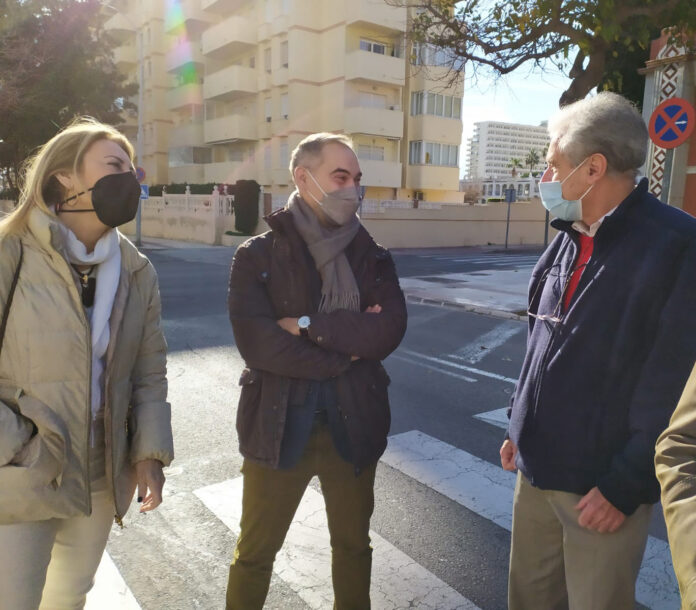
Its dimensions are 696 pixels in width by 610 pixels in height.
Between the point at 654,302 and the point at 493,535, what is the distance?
2.02 m

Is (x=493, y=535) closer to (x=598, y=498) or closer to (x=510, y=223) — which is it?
(x=598, y=498)

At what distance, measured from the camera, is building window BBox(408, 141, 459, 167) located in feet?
117

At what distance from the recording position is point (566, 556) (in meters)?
2.03

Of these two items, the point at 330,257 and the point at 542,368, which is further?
the point at 330,257

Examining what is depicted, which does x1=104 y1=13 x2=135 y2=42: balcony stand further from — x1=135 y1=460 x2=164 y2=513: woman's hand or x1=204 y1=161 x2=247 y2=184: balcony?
x1=135 y1=460 x2=164 y2=513: woman's hand

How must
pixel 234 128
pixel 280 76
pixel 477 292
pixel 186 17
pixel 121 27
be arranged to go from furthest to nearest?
→ pixel 121 27, pixel 186 17, pixel 234 128, pixel 280 76, pixel 477 292

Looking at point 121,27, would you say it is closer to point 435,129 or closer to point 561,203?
point 435,129

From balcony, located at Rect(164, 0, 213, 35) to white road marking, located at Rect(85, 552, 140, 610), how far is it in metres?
41.7

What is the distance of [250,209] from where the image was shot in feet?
87.2

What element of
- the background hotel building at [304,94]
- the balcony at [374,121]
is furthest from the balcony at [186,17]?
the balcony at [374,121]

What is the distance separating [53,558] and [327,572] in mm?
1388

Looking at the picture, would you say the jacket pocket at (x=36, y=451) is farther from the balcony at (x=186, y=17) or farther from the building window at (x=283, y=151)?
the balcony at (x=186, y=17)

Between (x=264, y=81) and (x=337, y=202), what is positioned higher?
(x=264, y=81)

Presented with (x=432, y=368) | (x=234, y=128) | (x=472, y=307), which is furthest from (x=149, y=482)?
(x=234, y=128)
